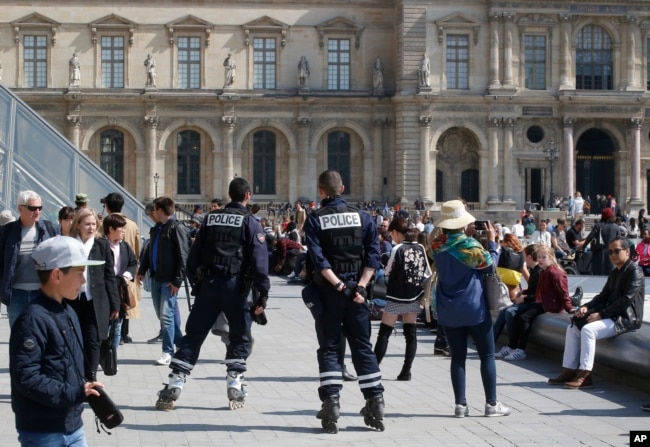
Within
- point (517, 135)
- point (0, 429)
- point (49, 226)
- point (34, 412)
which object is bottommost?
point (0, 429)

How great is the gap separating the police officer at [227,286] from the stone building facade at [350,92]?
42637 mm

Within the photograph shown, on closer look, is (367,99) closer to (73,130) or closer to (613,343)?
(73,130)

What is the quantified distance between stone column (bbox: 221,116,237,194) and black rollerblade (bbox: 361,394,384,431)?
44.4 metres

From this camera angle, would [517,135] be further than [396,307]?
Yes

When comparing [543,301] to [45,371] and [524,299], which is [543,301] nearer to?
[524,299]

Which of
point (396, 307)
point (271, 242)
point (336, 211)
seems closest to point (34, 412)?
point (336, 211)

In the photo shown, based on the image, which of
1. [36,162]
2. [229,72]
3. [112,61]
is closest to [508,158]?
[229,72]

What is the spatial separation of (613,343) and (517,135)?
41.9 metres

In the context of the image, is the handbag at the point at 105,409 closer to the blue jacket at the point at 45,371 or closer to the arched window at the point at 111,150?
the blue jacket at the point at 45,371

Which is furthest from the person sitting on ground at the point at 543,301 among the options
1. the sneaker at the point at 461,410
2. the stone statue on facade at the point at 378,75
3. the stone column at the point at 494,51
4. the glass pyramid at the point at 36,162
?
the stone statue on facade at the point at 378,75

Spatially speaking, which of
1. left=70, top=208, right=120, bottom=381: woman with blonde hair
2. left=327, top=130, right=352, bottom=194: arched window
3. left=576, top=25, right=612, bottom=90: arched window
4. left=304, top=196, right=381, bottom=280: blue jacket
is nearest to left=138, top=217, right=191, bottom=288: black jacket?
left=70, top=208, right=120, bottom=381: woman with blonde hair

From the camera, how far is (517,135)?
→ 54.7 meters

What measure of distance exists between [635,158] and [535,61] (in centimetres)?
613

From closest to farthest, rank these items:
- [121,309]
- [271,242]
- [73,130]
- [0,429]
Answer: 1. [0,429]
2. [121,309]
3. [271,242]
4. [73,130]
